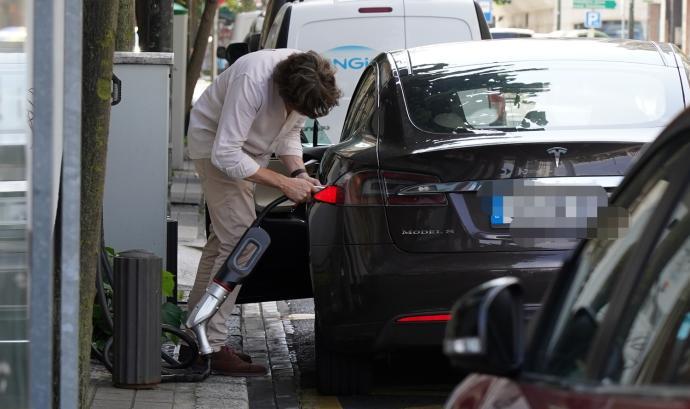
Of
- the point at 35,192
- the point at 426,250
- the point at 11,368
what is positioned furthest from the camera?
the point at 426,250

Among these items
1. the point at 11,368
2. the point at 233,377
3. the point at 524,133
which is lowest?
the point at 233,377

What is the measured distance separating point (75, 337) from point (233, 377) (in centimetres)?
307

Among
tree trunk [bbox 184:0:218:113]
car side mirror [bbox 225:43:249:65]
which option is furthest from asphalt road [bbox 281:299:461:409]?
tree trunk [bbox 184:0:218:113]

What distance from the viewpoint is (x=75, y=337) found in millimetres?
4066

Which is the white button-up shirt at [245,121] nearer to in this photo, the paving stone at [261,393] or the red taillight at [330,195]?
the red taillight at [330,195]

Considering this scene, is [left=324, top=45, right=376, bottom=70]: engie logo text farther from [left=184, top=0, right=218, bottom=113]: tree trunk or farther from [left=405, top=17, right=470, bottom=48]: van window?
[left=184, top=0, right=218, bottom=113]: tree trunk

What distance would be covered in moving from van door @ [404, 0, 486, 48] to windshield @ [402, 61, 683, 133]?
14.4 feet

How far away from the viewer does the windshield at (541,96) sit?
6.26 m

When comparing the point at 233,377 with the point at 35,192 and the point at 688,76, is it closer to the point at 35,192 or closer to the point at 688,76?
the point at 688,76

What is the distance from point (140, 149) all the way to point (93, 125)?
9.26 feet

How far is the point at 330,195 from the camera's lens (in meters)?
6.23

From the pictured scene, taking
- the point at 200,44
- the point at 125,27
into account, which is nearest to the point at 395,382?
the point at 125,27

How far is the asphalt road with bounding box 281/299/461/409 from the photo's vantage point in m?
6.60

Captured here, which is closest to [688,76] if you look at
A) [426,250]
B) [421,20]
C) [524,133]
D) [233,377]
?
[524,133]
